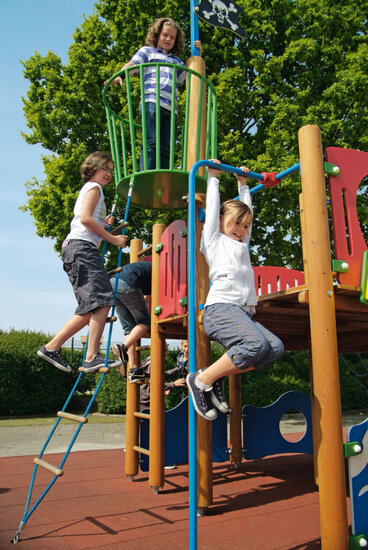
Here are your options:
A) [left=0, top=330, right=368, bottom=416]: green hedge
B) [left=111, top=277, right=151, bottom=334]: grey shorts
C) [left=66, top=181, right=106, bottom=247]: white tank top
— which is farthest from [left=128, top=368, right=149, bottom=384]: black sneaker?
[left=0, top=330, right=368, bottom=416]: green hedge

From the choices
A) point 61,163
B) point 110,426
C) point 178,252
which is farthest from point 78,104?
point 178,252

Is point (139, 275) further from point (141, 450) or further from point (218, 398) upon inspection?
point (218, 398)

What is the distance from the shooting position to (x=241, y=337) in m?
2.89

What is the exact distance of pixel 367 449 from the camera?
307 cm

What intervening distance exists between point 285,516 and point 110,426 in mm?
6947

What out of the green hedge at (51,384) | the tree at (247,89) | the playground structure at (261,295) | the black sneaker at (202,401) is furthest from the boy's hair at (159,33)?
the green hedge at (51,384)

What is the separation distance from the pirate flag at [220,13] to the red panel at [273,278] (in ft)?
9.43

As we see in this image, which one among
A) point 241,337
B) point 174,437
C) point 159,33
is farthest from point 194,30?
point 174,437

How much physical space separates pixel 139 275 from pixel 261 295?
188cm

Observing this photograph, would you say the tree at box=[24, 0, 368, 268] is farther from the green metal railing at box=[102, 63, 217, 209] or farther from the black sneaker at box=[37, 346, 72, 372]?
the black sneaker at box=[37, 346, 72, 372]

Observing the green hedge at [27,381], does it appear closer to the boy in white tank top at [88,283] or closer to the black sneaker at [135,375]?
the black sneaker at [135,375]

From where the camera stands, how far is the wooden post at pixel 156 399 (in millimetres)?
4625

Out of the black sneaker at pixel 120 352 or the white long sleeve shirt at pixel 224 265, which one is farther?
the black sneaker at pixel 120 352

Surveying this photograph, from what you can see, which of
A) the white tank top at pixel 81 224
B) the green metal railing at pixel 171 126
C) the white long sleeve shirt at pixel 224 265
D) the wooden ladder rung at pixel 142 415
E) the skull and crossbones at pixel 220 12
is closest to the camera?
the white long sleeve shirt at pixel 224 265
